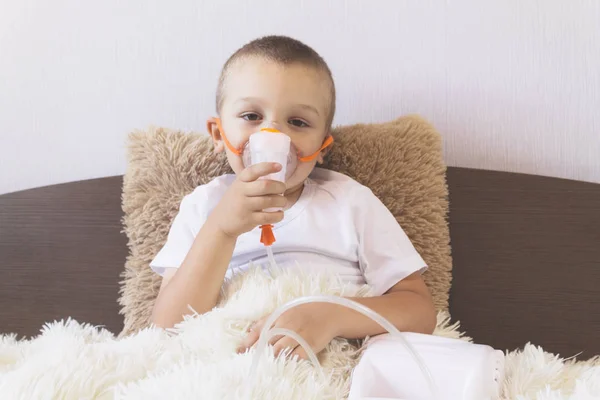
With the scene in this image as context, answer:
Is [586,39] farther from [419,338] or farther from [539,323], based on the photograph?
[419,338]

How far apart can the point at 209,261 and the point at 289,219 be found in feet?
0.54

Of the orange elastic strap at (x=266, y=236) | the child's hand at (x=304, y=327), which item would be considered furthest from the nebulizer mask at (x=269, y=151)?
the child's hand at (x=304, y=327)

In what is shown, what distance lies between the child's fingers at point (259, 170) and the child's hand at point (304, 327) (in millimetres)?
175

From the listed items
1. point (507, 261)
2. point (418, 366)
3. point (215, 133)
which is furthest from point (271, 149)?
point (507, 261)

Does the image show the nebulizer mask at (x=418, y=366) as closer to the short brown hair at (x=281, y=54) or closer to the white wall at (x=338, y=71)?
the short brown hair at (x=281, y=54)

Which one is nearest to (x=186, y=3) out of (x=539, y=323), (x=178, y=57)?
(x=178, y=57)

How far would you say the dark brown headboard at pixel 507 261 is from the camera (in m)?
1.03

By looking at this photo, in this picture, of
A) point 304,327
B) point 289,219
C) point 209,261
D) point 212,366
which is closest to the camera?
point 212,366

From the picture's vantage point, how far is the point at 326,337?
0.73m

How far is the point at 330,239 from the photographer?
0.93 meters

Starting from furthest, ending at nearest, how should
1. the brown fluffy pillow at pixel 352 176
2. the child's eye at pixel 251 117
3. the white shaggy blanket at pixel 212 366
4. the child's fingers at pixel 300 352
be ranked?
the brown fluffy pillow at pixel 352 176
the child's eye at pixel 251 117
the child's fingers at pixel 300 352
the white shaggy blanket at pixel 212 366

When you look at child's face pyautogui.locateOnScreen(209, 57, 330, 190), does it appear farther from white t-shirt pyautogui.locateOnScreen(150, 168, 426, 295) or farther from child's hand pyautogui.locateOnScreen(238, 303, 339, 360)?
child's hand pyautogui.locateOnScreen(238, 303, 339, 360)

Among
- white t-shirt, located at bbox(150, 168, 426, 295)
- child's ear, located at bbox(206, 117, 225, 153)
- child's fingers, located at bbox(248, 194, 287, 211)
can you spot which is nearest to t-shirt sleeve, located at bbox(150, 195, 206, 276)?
white t-shirt, located at bbox(150, 168, 426, 295)

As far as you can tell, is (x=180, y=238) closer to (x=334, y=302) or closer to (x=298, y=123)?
(x=298, y=123)
